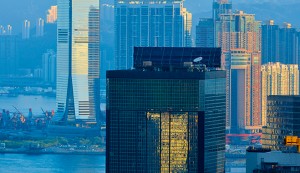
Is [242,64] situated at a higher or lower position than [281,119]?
higher

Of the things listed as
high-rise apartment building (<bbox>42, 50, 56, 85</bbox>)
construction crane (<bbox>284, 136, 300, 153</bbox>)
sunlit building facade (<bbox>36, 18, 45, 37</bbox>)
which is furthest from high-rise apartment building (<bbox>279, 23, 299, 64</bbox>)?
construction crane (<bbox>284, 136, 300, 153</bbox>)

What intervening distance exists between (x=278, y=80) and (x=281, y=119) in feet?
159

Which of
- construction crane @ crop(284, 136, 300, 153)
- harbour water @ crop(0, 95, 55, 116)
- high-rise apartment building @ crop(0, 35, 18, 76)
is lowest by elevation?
harbour water @ crop(0, 95, 55, 116)

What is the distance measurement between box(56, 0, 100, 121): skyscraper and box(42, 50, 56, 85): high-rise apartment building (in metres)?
17.6

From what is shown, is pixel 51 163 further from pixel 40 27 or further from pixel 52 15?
pixel 40 27

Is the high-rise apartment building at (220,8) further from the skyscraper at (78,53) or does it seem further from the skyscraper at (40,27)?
the skyscraper at (40,27)

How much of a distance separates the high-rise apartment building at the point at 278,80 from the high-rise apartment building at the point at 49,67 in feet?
94.2

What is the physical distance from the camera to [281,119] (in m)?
55.4

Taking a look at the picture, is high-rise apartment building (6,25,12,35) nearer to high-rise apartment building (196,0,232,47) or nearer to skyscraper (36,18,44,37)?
skyscraper (36,18,44,37)

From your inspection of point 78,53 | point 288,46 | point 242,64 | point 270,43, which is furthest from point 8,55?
point 242,64

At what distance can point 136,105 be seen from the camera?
51.5m

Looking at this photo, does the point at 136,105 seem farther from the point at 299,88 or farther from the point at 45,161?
the point at 299,88

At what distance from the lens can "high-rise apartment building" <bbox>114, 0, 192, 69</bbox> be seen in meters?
117

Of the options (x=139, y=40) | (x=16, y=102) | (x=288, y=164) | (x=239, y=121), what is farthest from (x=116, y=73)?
(x=16, y=102)
